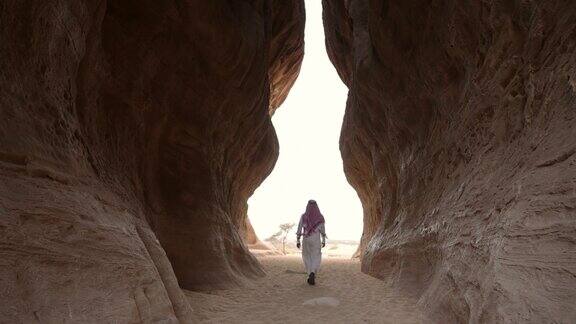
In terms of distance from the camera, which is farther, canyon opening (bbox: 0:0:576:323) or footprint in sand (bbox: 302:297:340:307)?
footprint in sand (bbox: 302:297:340:307)

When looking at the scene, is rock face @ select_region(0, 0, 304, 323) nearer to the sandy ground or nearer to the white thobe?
the sandy ground

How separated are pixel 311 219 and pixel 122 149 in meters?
4.71

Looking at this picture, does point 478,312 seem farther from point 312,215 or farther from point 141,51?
point 141,51

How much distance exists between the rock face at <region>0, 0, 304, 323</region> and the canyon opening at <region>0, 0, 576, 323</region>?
1.1 inches

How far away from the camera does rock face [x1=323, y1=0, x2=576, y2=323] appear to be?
347 cm

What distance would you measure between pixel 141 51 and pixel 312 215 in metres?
5.34

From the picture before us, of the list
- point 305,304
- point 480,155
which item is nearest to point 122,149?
point 305,304

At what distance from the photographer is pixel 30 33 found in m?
4.78

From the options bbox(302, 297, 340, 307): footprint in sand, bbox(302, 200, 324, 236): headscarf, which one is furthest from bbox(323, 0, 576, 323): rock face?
bbox(302, 200, 324, 236): headscarf

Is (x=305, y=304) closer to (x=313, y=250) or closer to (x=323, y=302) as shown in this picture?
(x=323, y=302)

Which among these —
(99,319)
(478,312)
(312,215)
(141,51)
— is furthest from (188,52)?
(478,312)

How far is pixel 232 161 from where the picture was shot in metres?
13.2

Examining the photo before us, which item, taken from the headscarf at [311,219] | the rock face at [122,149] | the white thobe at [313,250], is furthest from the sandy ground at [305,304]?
the headscarf at [311,219]

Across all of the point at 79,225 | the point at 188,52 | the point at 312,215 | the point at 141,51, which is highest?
the point at 188,52
